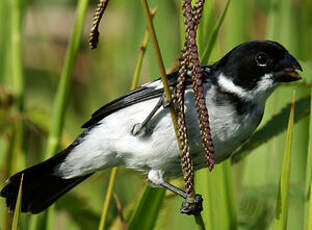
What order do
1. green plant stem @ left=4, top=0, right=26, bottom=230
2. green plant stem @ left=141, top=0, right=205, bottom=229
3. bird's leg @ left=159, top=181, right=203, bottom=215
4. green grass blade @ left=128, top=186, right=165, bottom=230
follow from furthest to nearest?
green plant stem @ left=4, top=0, right=26, bottom=230, green grass blade @ left=128, top=186, right=165, bottom=230, bird's leg @ left=159, top=181, right=203, bottom=215, green plant stem @ left=141, top=0, right=205, bottom=229

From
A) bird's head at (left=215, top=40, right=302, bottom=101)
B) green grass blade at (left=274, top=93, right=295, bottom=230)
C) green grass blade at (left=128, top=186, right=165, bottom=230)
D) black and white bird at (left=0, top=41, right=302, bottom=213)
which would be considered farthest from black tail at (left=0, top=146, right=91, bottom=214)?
green grass blade at (left=274, top=93, right=295, bottom=230)

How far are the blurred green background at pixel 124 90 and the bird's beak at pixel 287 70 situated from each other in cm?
5

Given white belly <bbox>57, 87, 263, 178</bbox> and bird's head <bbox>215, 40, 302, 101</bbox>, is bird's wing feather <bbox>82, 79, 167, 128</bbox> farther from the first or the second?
bird's head <bbox>215, 40, 302, 101</bbox>

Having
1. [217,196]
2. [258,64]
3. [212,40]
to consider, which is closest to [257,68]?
[258,64]

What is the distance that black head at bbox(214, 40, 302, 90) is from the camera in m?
2.37

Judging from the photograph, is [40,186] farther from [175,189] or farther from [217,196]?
[217,196]

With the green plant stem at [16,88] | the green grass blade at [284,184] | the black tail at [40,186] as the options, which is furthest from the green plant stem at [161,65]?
the green plant stem at [16,88]

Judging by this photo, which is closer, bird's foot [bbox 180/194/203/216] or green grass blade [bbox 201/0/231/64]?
bird's foot [bbox 180/194/203/216]

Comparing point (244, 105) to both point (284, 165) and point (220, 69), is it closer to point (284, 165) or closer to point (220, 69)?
point (220, 69)

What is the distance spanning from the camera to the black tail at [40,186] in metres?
2.57

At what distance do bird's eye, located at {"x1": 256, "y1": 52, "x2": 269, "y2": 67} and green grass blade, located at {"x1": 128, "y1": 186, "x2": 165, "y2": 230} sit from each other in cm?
59

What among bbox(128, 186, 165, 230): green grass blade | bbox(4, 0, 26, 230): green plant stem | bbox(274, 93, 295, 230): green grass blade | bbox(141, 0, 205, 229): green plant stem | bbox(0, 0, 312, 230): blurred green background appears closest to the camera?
bbox(141, 0, 205, 229): green plant stem

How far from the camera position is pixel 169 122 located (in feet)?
8.00

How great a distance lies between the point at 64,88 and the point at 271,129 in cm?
75
